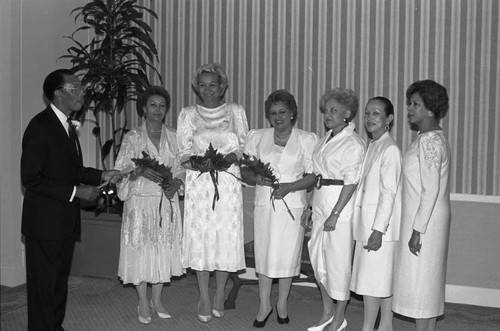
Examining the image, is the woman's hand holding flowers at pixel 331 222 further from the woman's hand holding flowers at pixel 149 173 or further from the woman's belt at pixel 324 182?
the woman's hand holding flowers at pixel 149 173

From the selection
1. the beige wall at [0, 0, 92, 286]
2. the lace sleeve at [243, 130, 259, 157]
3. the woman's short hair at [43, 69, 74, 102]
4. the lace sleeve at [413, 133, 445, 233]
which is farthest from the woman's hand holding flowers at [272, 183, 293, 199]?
the beige wall at [0, 0, 92, 286]

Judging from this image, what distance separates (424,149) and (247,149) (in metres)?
1.45

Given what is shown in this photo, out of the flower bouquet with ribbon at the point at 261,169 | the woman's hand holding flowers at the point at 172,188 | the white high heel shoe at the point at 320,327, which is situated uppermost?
the flower bouquet with ribbon at the point at 261,169

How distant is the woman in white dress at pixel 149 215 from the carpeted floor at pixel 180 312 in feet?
1.03

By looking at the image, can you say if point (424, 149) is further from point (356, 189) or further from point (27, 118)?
point (27, 118)

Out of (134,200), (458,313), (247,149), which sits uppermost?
(247,149)

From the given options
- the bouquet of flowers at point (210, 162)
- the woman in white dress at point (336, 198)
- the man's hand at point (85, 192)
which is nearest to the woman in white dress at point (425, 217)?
the woman in white dress at point (336, 198)

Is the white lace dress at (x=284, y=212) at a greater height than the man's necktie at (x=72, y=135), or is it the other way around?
the man's necktie at (x=72, y=135)

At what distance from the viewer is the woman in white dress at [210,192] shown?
198 inches

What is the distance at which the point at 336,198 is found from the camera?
4.57 metres

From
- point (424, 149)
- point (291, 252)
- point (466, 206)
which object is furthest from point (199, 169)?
point (466, 206)

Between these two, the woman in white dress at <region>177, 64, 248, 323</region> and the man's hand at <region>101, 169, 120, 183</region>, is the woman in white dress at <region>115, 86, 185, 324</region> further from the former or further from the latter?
the man's hand at <region>101, 169, 120, 183</region>

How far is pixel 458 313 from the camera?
5.62 metres

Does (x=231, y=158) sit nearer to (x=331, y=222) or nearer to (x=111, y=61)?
(x=331, y=222)
